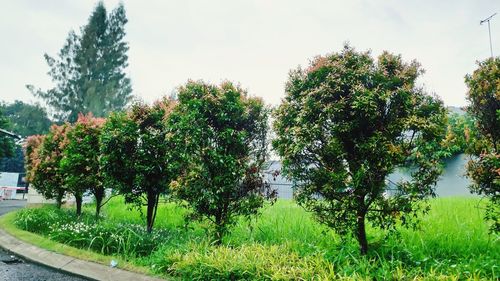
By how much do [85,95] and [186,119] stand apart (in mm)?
34071

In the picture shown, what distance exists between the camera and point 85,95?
3597 centimetres

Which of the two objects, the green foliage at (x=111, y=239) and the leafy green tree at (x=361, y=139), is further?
the green foliage at (x=111, y=239)

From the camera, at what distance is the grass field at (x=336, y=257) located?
14.0 ft

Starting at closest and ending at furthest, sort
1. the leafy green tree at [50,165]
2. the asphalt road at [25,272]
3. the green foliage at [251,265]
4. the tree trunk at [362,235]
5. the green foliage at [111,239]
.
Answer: the green foliage at [251,265] < the tree trunk at [362,235] < the asphalt road at [25,272] < the green foliage at [111,239] < the leafy green tree at [50,165]

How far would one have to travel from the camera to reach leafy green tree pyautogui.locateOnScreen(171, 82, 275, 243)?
619 centimetres

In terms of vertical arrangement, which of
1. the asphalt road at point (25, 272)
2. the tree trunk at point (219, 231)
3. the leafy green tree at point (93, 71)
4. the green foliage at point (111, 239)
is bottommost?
the asphalt road at point (25, 272)

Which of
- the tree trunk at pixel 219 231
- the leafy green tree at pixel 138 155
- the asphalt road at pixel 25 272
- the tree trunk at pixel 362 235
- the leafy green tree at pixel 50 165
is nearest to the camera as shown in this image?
the tree trunk at pixel 362 235

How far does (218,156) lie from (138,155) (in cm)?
229

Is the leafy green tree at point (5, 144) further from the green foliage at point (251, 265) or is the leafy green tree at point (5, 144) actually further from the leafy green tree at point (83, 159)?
the green foliage at point (251, 265)

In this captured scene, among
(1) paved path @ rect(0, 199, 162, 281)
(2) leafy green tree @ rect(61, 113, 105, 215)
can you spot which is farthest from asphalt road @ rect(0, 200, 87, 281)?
(2) leafy green tree @ rect(61, 113, 105, 215)

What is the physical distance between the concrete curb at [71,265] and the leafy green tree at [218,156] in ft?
5.27

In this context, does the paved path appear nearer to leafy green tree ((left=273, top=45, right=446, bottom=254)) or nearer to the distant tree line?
the distant tree line

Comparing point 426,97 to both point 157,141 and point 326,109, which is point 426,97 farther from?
point 157,141

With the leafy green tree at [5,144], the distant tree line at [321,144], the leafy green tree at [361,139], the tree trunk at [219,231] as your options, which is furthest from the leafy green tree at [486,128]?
the leafy green tree at [5,144]
